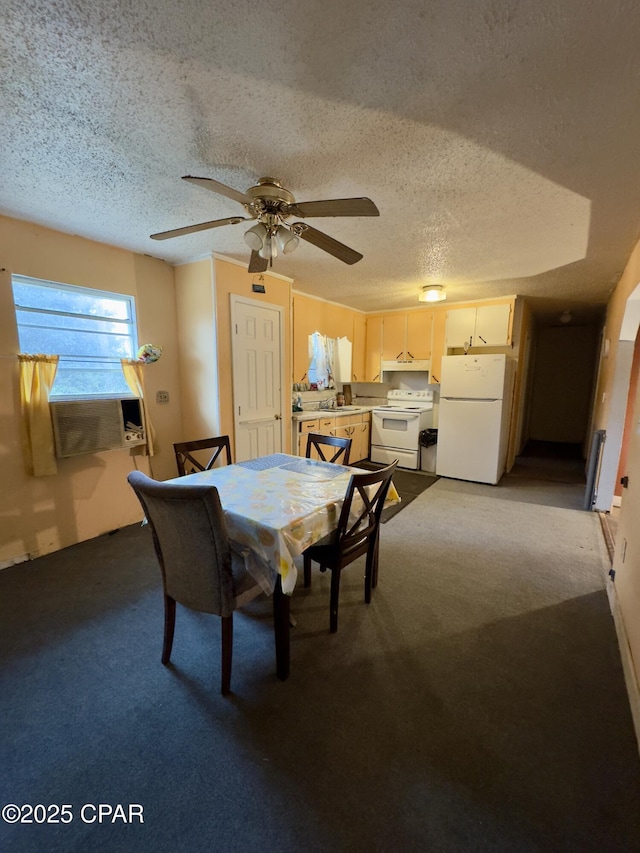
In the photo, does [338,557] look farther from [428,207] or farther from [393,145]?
[428,207]

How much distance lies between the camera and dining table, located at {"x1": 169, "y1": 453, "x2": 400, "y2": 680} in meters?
1.49

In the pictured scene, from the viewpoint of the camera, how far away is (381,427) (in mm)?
5336

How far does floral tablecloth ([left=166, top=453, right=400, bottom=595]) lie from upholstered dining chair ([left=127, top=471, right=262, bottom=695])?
131 mm

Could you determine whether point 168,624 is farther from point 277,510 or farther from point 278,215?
point 278,215

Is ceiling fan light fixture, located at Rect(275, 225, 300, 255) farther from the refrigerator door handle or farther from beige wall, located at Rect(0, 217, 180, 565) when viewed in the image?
the refrigerator door handle

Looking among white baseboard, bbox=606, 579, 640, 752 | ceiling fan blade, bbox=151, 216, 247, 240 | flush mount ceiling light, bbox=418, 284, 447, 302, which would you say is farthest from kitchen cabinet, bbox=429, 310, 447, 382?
ceiling fan blade, bbox=151, 216, 247, 240

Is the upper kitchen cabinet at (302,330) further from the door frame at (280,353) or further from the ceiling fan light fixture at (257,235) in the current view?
the ceiling fan light fixture at (257,235)

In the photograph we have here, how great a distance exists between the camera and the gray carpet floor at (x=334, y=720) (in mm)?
1088

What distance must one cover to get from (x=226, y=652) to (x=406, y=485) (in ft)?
10.9

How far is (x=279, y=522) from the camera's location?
1.51 m

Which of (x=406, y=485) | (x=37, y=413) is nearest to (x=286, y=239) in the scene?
(x=37, y=413)

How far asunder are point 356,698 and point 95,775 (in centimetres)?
102

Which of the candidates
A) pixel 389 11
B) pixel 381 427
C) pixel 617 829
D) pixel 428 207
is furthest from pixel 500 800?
pixel 381 427

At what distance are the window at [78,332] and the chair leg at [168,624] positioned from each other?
2.05 meters
